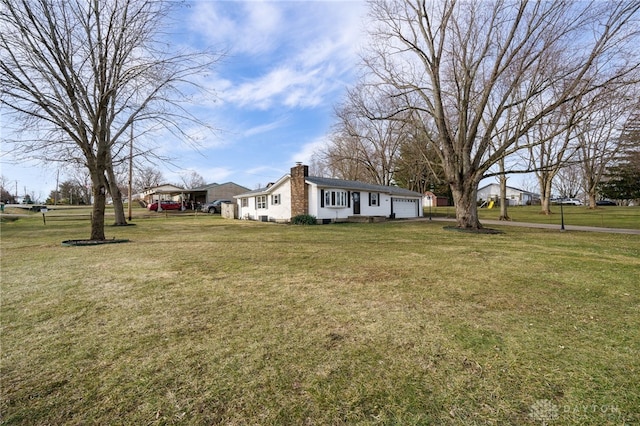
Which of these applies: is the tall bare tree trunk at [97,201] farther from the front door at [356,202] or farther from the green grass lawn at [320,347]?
the front door at [356,202]

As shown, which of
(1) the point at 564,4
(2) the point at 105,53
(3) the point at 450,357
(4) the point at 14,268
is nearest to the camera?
(3) the point at 450,357

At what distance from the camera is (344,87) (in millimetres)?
23375

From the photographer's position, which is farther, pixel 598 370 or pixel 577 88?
pixel 577 88

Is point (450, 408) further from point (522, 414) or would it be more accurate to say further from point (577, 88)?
point (577, 88)

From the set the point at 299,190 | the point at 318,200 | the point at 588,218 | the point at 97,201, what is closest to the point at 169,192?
the point at 299,190

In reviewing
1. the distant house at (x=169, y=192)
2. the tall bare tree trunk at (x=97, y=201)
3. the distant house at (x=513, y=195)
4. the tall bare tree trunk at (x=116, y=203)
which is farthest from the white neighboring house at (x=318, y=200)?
the distant house at (x=513, y=195)

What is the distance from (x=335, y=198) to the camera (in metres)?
20.1

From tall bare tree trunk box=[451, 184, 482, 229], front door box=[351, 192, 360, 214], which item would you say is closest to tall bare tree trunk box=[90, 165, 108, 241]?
front door box=[351, 192, 360, 214]

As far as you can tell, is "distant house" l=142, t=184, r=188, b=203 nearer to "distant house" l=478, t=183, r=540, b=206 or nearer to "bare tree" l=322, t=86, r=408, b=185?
"bare tree" l=322, t=86, r=408, b=185

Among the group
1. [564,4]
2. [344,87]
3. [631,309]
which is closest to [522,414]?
[631,309]

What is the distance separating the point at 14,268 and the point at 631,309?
11155mm

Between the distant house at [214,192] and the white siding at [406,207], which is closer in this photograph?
the white siding at [406,207]

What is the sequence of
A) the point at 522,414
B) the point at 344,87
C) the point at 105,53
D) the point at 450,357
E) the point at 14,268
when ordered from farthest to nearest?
the point at 344,87 → the point at 105,53 → the point at 14,268 → the point at 450,357 → the point at 522,414

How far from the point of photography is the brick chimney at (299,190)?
63.8 ft
